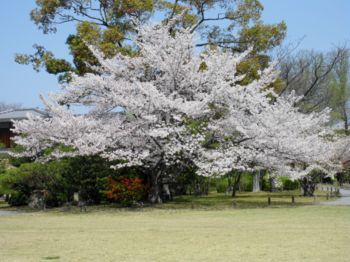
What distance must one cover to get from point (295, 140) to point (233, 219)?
7.32 meters

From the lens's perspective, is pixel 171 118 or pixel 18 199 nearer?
pixel 171 118

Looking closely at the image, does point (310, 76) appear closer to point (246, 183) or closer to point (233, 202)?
point (246, 183)

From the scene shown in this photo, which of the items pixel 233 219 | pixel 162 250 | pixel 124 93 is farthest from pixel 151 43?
pixel 162 250

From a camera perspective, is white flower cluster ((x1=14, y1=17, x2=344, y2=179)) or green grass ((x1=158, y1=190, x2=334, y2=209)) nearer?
white flower cluster ((x1=14, y1=17, x2=344, y2=179))

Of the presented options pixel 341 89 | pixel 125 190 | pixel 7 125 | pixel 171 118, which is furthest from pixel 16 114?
pixel 341 89

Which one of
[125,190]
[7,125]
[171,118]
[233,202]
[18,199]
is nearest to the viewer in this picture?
[125,190]

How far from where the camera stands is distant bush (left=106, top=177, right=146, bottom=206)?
22.8 meters

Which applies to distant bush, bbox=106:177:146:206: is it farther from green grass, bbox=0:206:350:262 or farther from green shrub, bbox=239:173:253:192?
green shrub, bbox=239:173:253:192

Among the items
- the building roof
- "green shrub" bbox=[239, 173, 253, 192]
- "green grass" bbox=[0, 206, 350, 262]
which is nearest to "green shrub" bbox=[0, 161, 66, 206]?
"green grass" bbox=[0, 206, 350, 262]

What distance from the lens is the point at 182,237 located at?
12086 millimetres

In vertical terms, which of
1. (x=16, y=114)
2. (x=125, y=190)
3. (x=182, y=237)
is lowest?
(x=182, y=237)

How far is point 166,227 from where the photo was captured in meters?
14.6

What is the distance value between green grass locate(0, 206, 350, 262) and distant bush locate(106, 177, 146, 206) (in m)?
3.32

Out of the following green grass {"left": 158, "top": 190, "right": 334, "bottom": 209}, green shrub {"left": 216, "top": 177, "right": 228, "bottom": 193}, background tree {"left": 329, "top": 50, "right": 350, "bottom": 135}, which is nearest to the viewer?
green grass {"left": 158, "top": 190, "right": 334, "bottom": 209}
